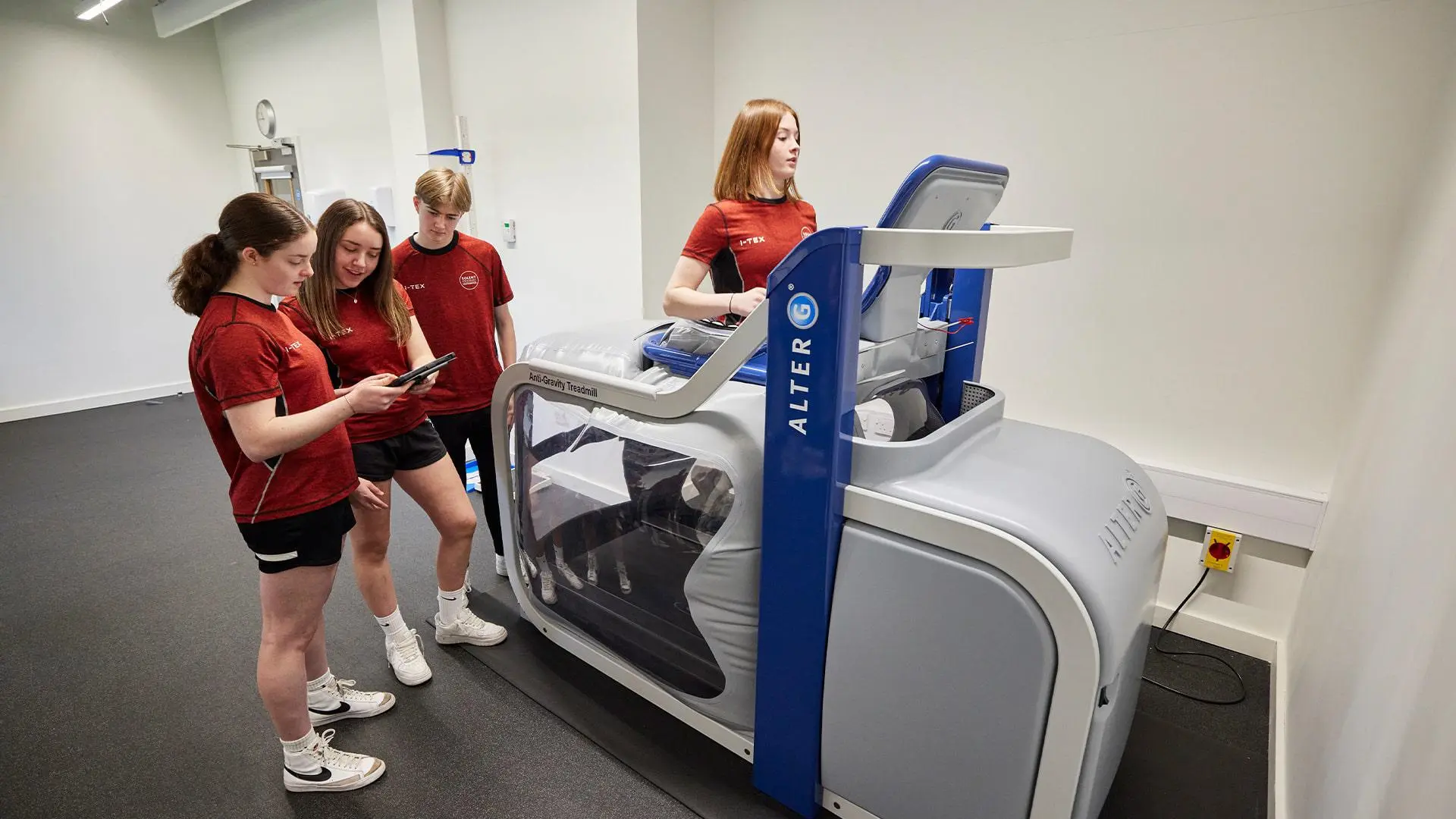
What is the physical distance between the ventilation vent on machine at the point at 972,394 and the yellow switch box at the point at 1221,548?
1076mm

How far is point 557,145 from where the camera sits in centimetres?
330

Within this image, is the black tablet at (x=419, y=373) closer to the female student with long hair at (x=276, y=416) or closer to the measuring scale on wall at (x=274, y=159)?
the female student with long hair at (x=276, y=416)

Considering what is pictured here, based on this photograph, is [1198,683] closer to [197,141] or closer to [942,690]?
[942,690]

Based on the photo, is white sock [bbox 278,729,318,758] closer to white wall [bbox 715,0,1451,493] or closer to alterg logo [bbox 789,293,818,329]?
alterg logo [bbox 789,293,818,329]

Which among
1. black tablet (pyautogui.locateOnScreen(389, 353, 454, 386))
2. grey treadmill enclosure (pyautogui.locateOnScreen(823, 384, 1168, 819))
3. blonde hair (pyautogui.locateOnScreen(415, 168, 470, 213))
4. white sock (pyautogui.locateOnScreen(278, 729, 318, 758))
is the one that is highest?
blonde hair (pyautogui.locateOnScreen(415, 168, 470, 213))

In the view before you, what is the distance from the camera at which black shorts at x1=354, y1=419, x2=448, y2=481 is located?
1.77 meters

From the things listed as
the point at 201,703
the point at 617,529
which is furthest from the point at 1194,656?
the point at 201,703

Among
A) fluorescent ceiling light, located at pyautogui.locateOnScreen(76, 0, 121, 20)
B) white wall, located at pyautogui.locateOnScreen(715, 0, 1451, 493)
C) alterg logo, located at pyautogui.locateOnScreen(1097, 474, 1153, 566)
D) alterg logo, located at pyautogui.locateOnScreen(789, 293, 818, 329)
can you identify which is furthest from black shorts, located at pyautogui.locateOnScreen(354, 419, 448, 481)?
fluorescent ceiling light, located at pyautogui.locateOnScreen(76, 0, 121, 20)

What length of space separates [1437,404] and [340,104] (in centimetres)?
553

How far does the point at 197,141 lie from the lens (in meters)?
5.33

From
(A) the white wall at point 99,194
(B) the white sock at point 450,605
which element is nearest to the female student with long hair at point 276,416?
(B) the white sock at point 450,605

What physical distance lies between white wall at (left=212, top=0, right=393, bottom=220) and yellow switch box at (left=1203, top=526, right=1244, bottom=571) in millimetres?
4729

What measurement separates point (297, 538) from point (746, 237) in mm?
1269

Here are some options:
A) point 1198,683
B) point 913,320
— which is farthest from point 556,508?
point 1198,683
